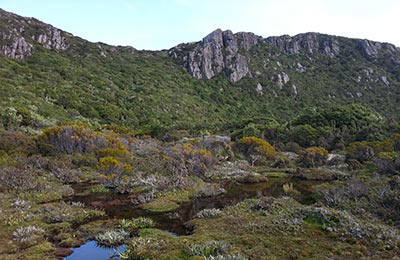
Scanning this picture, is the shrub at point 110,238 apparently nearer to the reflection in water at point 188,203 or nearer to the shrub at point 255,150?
the reflection in water at point 188,203

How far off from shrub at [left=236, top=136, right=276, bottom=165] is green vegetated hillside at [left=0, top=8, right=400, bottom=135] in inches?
904

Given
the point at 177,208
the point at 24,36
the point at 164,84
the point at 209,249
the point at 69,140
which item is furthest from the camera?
the point at 164,84

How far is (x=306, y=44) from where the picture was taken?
164000 millimetres

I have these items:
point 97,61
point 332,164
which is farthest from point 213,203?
point 97,61

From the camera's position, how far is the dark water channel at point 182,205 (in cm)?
1887

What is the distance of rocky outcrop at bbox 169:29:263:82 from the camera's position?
447ft

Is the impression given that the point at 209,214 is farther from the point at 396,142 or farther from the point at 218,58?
the point at 218,58

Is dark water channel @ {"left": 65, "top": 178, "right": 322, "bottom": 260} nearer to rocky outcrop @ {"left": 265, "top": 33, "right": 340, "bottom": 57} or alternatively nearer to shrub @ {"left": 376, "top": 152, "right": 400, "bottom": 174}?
shrub @ {"left": 376, "top": 152, "right": 400, "bottom": 174}

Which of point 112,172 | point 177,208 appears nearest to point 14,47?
point 112,172

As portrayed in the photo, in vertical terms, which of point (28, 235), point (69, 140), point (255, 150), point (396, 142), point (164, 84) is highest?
point (164, 84)

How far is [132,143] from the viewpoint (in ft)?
151

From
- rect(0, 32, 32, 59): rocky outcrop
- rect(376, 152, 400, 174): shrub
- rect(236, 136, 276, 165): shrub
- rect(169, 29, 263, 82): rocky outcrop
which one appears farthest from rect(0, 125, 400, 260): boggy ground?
rect(169, 29, 263, 82): rocky outcrop

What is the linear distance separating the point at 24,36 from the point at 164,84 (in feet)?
161

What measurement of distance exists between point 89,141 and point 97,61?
89.3 m
